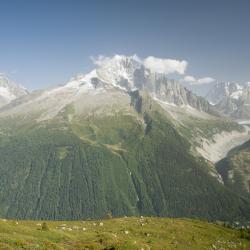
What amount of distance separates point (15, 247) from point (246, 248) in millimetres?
50959

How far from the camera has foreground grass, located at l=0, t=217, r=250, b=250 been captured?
43000mm

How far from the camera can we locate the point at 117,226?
71.4 m

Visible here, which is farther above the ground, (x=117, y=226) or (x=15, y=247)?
(x=117, y=226)

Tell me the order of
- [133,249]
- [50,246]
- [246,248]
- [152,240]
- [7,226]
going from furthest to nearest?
[246,248] < [152,240] < [7,226] < [133,249] < [50,246]

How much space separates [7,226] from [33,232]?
4.06 meters

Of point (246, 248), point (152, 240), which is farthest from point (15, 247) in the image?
point (246, 248)

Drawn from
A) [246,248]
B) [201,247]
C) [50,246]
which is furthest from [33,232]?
[246,248]

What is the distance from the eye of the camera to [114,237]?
52125 millimetres

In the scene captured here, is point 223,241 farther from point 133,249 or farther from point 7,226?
point 7,226

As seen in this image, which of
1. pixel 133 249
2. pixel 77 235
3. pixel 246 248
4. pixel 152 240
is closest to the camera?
pixel 133 249

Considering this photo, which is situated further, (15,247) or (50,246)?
(50,246)

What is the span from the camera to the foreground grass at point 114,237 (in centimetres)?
4300

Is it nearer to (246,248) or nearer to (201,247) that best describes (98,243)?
(201,247)

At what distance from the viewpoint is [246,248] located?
69.3 m
